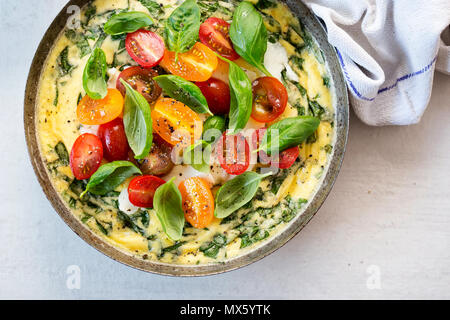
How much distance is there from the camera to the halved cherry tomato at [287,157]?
1856mm

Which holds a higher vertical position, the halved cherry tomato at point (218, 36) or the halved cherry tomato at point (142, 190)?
the halved cherry tomato at point (218, 36)

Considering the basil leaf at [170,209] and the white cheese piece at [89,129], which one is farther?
the white cheese piece at [89,129]

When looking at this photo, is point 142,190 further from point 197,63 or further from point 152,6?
point 152,6

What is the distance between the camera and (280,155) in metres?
1.86

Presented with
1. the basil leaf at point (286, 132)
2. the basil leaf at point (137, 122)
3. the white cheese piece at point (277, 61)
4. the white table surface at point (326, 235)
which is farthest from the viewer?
the white table surface at point (326, 235)

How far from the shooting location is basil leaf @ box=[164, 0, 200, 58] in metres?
1.74

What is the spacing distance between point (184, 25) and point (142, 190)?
64 cm

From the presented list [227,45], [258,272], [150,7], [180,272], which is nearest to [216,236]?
[180,272]

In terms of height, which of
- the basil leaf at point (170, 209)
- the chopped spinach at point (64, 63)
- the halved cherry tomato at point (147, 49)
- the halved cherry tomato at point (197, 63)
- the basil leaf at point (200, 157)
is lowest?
the basil leaf at point (170, 209)

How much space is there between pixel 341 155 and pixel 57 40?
1217 mm

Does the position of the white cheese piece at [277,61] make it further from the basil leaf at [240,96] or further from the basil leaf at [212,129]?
the basil leaf at [212,129]

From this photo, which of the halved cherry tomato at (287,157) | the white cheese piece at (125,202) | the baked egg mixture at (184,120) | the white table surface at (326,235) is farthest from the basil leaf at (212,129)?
the white table surface at (326,235)

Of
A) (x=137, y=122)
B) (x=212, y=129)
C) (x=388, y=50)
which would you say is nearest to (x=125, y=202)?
(x=137, y=122)

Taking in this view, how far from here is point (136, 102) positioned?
5.53 feet
